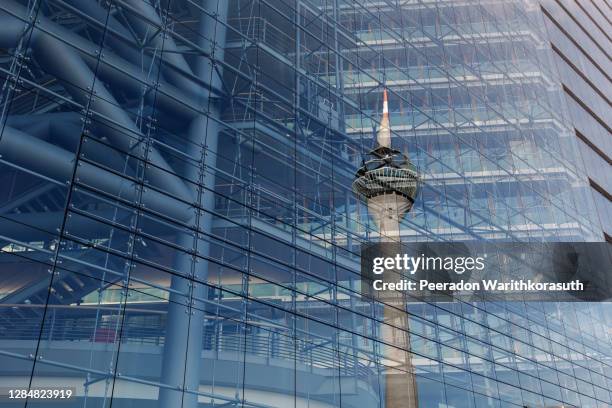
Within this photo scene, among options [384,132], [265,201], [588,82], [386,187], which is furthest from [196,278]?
[588,82]

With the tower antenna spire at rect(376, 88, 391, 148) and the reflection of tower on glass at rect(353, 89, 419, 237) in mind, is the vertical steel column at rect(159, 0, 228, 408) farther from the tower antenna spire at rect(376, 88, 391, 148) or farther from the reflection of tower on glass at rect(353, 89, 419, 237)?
the tower antenna spire at rect(376, 88, 391, 148)

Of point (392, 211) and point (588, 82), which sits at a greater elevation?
point (588, 82)

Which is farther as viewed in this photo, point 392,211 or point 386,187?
point 392,211

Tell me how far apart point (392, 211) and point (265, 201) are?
336 cm

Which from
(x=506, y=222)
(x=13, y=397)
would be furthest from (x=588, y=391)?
(x=13, y=397)

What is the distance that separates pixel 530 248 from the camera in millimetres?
19859

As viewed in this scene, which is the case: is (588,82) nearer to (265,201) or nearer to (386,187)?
(386,187)

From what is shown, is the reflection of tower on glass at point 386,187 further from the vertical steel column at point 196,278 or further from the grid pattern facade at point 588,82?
the grid pattern facade at point 588,82

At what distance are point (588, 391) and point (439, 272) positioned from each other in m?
6.53

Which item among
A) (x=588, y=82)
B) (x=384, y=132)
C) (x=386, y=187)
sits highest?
(x=588, y=82)

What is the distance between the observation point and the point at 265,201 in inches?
587

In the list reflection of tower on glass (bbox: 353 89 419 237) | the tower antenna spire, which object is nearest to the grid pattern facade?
the tower antenna spire

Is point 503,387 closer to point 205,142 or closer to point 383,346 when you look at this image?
point 383,346

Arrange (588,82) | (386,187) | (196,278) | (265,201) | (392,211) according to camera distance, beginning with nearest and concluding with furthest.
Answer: (196,278) < (265,201) < (386,187) < (392,211) < (588,82)
